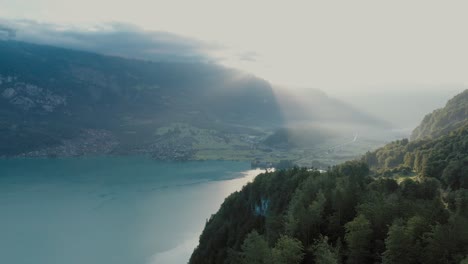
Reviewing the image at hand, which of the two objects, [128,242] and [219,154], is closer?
[128,242]

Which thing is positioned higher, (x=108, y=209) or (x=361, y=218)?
(x=361, y=218)

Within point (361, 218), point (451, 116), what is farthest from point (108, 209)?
point (361, 218)

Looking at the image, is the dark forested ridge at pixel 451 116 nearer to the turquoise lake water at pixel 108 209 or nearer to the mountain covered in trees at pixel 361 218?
the mountain covered in trees at pixel 361 218

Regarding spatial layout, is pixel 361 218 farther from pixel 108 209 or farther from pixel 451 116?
pixel 108 209

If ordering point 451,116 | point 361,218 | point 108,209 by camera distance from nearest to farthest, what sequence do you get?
1. point 361,218
2. point 451,116
3. point 108,209

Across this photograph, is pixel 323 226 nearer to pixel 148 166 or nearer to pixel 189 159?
pixel 148 166

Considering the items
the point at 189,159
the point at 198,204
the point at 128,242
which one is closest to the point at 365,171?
the point at 128,242
